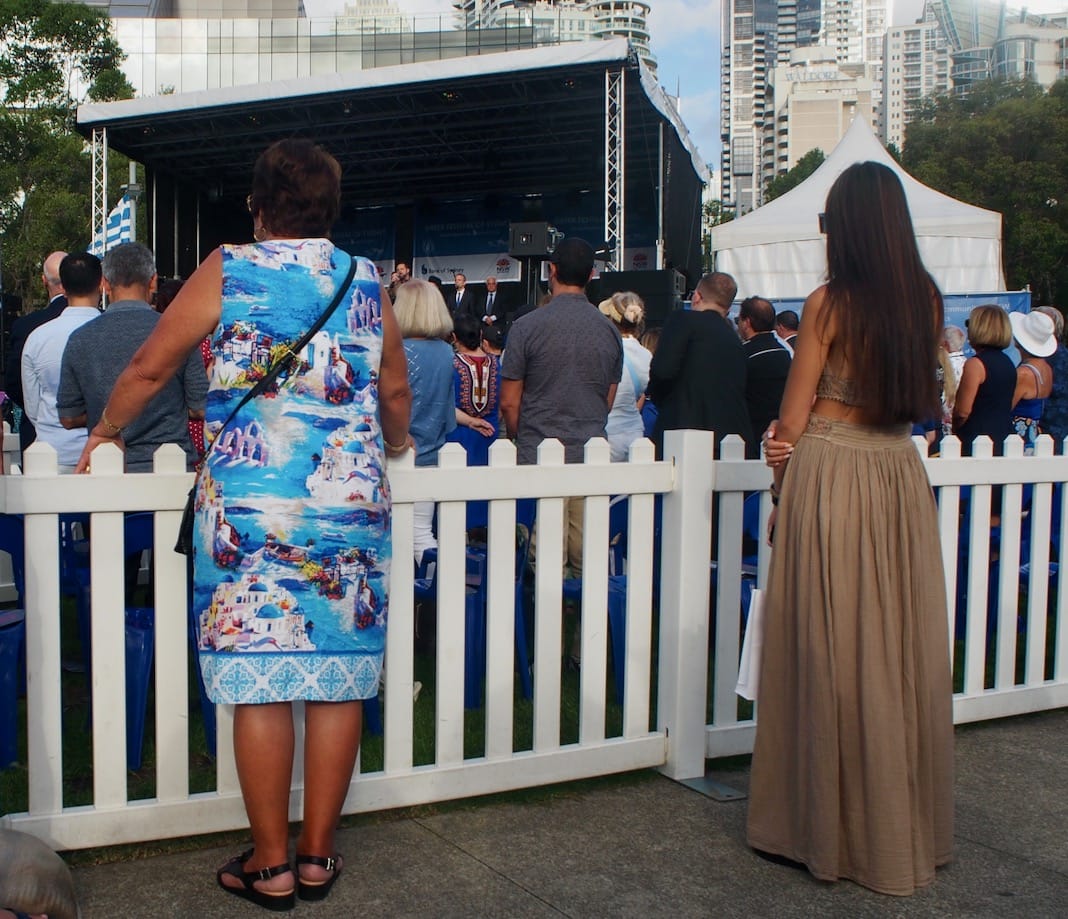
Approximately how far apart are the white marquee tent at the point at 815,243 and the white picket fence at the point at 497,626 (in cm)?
1221

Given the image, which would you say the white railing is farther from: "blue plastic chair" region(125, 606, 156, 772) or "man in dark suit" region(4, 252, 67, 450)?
"man in dark suit" region(4, 252, 67, 450)

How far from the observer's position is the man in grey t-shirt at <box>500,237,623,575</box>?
16.6 ft

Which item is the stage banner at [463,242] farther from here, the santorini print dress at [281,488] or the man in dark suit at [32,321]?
the santorini print dress at [281,488]

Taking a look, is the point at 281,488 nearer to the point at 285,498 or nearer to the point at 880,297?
the point at 285,498

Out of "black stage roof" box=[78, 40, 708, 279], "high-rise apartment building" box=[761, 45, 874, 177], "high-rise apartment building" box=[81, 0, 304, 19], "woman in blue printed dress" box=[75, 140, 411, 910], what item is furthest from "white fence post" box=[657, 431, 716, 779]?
"high-rise apartment building" box=[761, 45, 874, 177]

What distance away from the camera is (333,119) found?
18250 millimetres

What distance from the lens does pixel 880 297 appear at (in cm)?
285

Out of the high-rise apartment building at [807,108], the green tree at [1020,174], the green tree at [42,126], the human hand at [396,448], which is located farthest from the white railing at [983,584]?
the high-rise apartment building at [807,108]

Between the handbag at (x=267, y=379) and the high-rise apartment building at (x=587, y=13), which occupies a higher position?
the high-rise apartment building at (x=587, y=13)

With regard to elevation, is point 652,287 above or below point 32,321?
above

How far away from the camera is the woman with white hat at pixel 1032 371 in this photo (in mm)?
6547

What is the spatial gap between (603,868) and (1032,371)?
4.79m

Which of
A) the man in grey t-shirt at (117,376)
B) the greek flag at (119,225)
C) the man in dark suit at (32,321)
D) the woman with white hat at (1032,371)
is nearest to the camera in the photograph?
the man in grey t-shirt at (117,376)

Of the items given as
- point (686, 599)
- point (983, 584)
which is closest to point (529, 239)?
point (983, 584)
